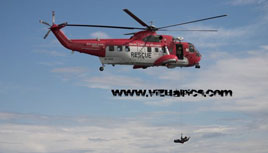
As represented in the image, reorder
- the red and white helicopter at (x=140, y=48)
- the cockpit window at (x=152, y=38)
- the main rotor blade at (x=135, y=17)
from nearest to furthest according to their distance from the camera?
the main rotor blade at (x=135, y=17), the red and white helicopter at (x=140, y=48), the cockpit window at (x=152, y=38)

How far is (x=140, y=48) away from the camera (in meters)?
54.4

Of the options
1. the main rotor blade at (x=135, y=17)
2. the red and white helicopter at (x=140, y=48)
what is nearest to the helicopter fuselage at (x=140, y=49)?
Answer: the red and white helicopter at (x=140, y=48)


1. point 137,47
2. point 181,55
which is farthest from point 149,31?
point 181,55

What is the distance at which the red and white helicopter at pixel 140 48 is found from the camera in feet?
A: 172

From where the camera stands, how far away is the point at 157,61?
181 ft

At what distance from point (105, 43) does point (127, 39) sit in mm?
3494

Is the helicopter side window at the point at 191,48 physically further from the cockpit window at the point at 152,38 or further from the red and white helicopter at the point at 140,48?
the cockpit window at the point at 152,38

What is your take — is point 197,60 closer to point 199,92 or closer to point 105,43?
point 199,92

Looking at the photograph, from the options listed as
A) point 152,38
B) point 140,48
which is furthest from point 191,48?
point 140,48

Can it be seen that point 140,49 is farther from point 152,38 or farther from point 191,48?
point 191,48

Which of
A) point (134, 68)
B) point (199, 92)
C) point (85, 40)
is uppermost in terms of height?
point (85, 40)

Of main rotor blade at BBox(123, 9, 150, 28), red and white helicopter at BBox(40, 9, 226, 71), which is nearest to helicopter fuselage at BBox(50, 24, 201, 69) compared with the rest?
red and white helicopter at BBox(40, 9, 226, 71)

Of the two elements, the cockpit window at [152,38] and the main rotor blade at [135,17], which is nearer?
the main rotor blade at [135,17]

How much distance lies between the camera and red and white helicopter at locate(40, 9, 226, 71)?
52375 mm
